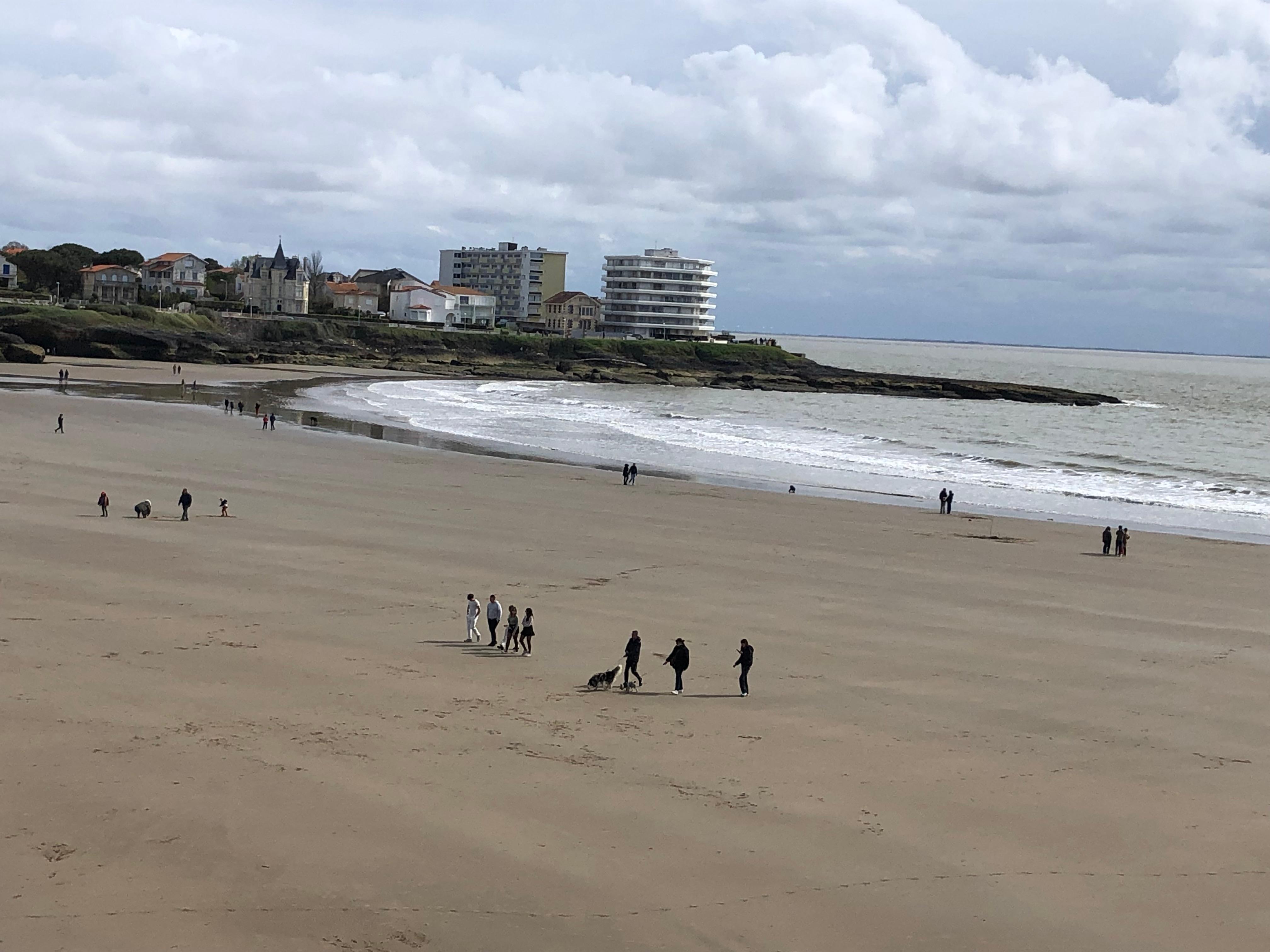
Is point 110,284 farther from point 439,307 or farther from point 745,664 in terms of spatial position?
point 745,664

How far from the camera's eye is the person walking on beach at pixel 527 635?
15.8 meters

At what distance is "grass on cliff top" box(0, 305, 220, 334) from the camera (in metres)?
83.4

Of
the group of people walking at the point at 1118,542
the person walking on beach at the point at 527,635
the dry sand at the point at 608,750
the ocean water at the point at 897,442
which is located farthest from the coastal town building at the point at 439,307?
the person walking on beach at the point at 527,635

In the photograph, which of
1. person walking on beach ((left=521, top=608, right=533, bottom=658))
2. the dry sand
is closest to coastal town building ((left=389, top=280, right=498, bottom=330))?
the dry sand

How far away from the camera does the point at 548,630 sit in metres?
17.2

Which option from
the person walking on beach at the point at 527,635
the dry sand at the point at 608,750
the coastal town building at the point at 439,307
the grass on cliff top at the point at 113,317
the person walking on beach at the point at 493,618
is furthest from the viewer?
the coastal town building at the point at 439,307

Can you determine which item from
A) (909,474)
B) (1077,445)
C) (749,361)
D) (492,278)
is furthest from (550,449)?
(492,278)

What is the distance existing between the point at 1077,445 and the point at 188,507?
45.4 metres

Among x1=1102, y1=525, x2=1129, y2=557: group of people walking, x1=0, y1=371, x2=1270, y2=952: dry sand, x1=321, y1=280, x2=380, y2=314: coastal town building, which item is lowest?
x1=0, y1=371, x2=1270, y2=952: dry sand

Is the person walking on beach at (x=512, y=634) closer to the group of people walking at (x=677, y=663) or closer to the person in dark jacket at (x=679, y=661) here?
the group of people walking at (x=677, y=663)

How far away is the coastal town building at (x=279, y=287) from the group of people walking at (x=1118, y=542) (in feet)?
381

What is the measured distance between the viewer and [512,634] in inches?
628

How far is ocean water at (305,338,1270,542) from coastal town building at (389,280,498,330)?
52500mm

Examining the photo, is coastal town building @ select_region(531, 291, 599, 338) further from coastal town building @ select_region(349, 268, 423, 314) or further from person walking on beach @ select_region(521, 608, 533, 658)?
person walking on beach @ select_region(521, 608, 533, 658)
